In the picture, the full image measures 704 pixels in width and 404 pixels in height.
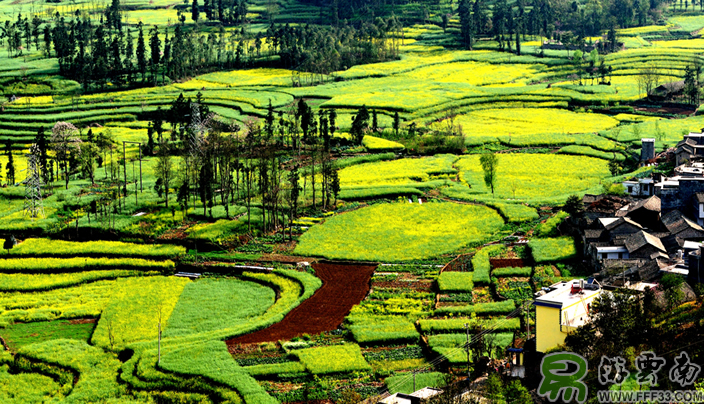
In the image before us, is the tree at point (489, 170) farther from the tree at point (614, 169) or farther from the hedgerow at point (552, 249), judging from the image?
the hedgerow at point (552, 249)

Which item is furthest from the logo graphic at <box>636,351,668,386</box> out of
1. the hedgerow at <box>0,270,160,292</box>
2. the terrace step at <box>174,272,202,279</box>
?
the hedgerow at <box>0,270,160,292</box>

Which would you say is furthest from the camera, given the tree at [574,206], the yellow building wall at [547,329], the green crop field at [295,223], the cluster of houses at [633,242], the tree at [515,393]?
the tree at [574,206]

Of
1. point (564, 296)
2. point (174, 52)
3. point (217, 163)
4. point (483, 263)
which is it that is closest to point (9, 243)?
point (217, 163)

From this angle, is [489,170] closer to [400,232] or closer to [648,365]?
[400,232]

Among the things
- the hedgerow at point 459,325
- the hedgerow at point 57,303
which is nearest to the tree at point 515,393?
the hedgerow at point 459,325

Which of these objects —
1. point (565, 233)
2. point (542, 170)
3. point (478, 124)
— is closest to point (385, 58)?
point (478, 124)
